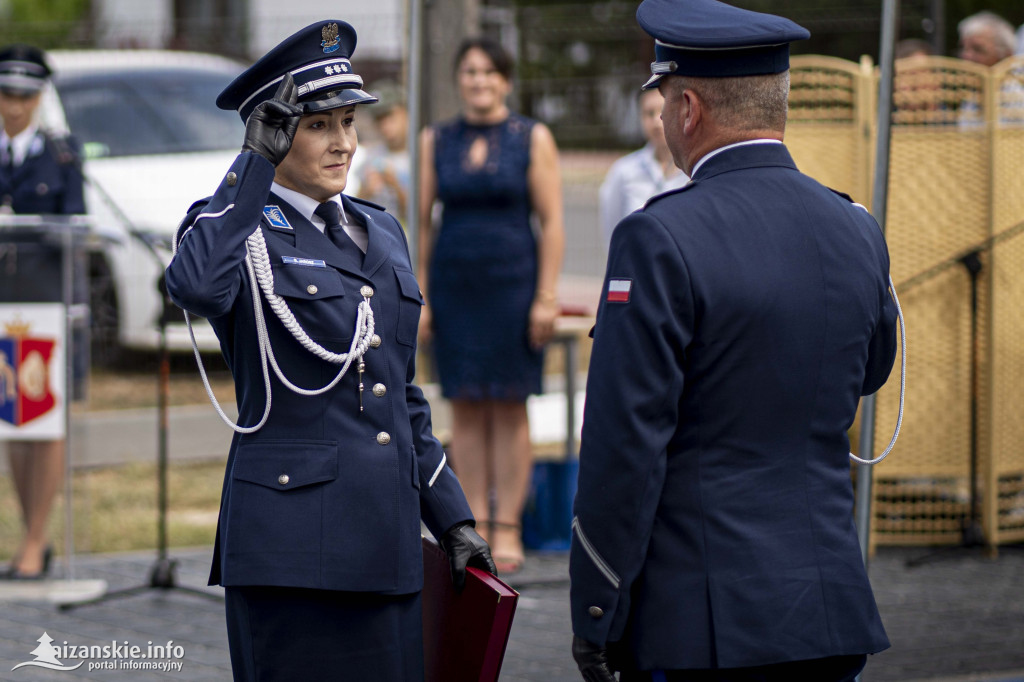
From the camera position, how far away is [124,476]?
321 inches

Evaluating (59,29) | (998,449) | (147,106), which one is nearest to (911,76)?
(998,449)

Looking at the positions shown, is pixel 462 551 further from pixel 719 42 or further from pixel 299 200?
pixel 719 42

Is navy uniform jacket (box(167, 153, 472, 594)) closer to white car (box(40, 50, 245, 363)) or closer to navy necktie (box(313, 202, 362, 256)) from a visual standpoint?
navy necktie (box(313, 202, 362, 256))

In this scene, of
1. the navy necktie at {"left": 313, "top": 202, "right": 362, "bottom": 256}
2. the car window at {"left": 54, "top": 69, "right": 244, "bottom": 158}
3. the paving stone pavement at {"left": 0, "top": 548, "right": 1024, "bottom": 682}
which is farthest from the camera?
the car window at {"left": 54, "top": 69, "right": 244, "bottom": 158}

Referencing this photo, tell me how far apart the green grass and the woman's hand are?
201cm

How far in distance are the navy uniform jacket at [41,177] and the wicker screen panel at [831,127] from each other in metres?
3.34

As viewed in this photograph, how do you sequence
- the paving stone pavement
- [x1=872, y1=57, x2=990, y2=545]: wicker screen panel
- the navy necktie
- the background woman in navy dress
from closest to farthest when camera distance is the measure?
the navy necktie → the paving stone pavement → the background woman in navy dress → [x1=872, y1=57, x2=990, y2=545]: wicker screen panel

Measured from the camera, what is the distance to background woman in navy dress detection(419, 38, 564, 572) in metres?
6.09

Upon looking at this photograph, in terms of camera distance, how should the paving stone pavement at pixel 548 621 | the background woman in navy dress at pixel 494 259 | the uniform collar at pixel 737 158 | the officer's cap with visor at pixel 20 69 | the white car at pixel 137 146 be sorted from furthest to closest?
the white car at pixel 137 146, the officer's cap with visor at pixel 20 69, the background woman in navy dress at pixel 494 259, the paving stone pavement at pixel 548 621, the uniform collar at pixel 737 158

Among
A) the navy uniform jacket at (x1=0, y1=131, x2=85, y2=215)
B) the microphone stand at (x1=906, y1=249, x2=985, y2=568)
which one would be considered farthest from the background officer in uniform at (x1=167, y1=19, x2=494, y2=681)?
the microphone stand at (x1=906, y1=249, x2=985, y2=568)

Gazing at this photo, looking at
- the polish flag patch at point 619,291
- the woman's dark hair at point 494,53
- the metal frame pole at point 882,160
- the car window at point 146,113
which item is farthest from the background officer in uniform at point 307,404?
the car window at point 146,113

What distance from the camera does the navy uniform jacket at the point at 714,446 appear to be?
2.42 meters

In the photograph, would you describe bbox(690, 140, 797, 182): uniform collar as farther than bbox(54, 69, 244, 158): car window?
No

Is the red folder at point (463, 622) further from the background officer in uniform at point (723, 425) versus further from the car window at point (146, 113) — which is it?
the car window at point (146, 113)
